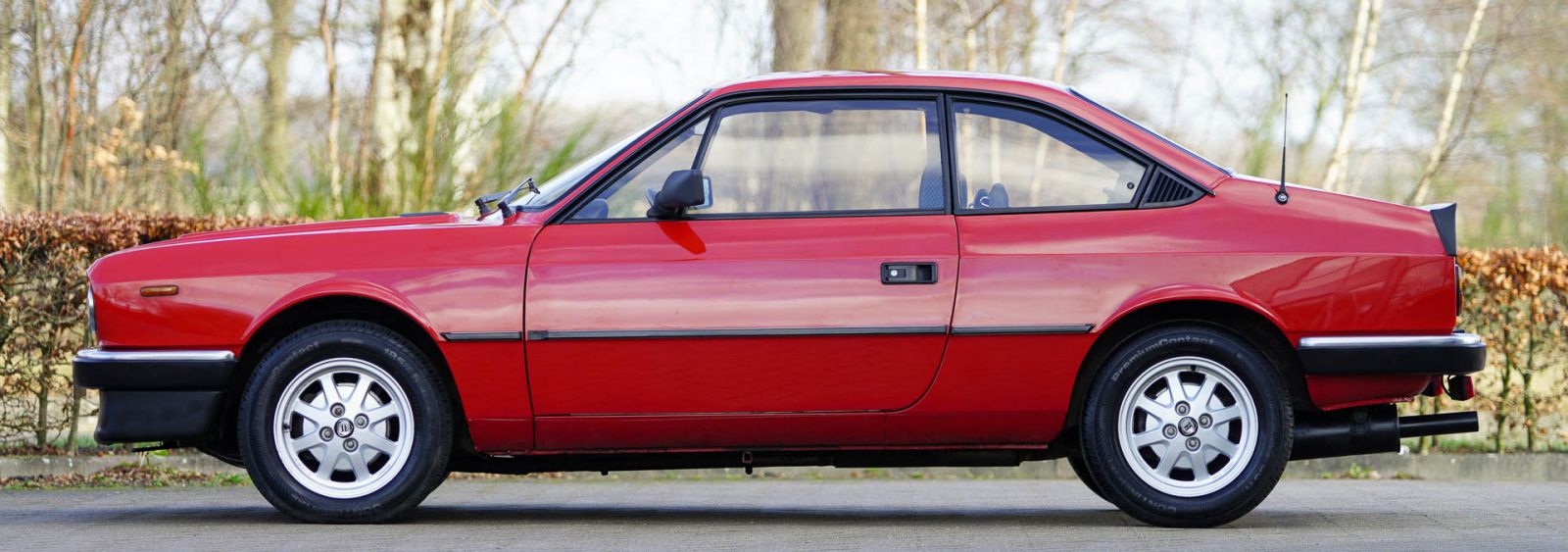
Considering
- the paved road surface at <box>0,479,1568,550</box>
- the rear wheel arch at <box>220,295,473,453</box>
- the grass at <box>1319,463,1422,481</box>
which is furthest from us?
the grass at <box>1319,463,1422,481</box>

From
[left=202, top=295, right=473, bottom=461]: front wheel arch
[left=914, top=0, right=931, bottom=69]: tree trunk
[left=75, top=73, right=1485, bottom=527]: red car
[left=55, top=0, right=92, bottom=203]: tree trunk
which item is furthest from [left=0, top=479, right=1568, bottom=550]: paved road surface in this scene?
[left=914, top=0, right=931, bottom=69]: tree trunk

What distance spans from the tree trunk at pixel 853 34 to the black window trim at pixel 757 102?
32.5ft

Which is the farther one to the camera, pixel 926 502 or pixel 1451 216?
pixel 926 502

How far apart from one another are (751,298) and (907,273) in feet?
1.79

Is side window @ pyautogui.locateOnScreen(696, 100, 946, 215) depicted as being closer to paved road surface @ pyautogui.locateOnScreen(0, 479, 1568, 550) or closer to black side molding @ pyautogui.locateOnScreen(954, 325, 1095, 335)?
black side molding @ pyautogui.locateOnScreen(954, 325, 1095, 335)

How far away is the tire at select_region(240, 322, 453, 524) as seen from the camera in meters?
5.91

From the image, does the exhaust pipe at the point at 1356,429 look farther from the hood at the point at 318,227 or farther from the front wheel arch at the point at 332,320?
the hood at the point at 318,227

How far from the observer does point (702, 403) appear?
5.86 metres

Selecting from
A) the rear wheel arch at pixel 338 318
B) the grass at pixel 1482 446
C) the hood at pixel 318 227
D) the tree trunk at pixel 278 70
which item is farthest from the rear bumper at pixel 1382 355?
the tree trunk at pixel 278 70

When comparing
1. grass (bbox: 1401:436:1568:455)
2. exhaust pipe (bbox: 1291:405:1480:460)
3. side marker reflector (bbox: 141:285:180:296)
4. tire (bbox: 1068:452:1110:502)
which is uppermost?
side marker reflector (bbox: 141:285:180:296)

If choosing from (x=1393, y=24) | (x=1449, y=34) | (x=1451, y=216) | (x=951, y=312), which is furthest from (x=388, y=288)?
(x=1449, y=34)

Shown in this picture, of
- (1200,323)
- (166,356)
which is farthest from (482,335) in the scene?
(1200,323)

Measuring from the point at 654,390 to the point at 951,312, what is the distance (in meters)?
1.06

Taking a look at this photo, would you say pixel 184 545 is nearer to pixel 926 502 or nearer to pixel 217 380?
pixel 217 380
